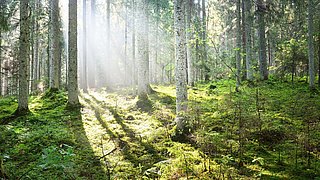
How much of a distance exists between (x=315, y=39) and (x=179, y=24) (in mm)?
13327

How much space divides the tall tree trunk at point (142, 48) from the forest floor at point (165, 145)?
6.27 ft

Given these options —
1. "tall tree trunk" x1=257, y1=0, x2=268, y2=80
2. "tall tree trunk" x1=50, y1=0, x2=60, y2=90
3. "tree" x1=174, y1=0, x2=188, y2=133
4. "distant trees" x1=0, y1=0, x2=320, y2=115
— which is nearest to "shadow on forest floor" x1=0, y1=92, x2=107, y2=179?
"distant trees" x1=0, y1=0, x2=320, y2=115

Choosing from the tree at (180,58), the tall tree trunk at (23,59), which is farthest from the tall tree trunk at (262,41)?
the tall tree trunk at (23,59)

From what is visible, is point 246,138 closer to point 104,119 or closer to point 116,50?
point 104,119

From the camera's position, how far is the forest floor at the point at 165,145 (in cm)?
548

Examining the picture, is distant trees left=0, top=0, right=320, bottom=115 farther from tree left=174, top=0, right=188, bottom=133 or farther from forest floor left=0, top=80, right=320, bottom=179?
forest floor left=0, top=80, right=320, bottom=179

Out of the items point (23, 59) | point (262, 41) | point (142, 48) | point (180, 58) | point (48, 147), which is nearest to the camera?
point (48, 147)

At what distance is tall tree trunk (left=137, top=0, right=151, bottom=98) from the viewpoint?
12836mm

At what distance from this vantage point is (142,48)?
1291 cm

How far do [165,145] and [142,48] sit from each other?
6452mm

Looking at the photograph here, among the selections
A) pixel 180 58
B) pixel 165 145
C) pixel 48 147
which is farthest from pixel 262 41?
pixel 48 147

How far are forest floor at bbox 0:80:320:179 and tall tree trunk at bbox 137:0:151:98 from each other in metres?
1.91

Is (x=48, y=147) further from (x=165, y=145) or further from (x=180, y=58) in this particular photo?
(x=180, y=58)

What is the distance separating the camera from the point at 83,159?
6754mm
